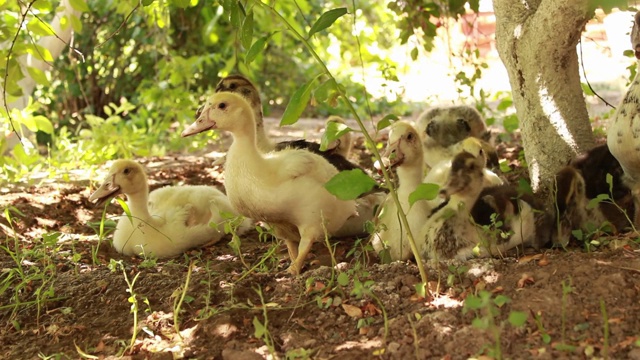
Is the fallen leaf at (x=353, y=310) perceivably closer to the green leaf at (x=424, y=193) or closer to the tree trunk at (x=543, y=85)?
the green leaf at (x=424, y=193)

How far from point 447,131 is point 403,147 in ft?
5.48

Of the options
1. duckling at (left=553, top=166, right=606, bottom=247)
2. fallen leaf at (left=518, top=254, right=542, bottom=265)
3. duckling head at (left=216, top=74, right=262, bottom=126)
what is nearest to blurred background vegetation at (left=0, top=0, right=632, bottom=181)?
duckling head at (left=216, top=74, right=262, bottom=126)

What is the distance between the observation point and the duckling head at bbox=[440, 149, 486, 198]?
14.0ft

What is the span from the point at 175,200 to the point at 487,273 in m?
2.81

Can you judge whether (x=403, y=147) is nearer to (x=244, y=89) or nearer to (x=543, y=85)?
(x=543, y=85)

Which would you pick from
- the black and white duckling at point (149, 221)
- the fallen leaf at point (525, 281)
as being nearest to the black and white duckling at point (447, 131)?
the black and white duckling at point (149, 221)

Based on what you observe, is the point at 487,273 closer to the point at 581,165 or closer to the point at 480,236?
the point at 480,236

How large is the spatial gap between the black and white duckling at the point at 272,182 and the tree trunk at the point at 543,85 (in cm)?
129

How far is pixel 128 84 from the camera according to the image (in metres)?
12.5

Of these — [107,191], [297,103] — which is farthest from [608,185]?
[107,191]

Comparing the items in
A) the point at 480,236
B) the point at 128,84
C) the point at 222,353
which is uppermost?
the point at 128,84

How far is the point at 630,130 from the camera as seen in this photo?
4.11m

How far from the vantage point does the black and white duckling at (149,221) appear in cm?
534

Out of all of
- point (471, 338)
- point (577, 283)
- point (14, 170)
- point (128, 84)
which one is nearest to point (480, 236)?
point (577, 283)
